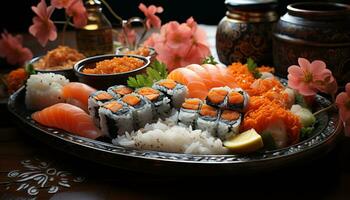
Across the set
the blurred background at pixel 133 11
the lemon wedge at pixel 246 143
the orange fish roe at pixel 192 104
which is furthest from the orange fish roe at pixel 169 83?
the blurred background at pixel 133 11

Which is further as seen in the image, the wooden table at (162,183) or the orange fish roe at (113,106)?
the orange fish roe at (113,106)

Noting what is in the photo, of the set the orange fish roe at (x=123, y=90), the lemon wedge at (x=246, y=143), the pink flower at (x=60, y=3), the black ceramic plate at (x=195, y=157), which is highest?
the pink flower at (x=60, y=3)

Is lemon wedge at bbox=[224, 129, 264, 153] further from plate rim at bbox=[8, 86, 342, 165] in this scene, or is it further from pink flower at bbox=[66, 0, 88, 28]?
pink flower at bbox=[66, 0, 88, 28]

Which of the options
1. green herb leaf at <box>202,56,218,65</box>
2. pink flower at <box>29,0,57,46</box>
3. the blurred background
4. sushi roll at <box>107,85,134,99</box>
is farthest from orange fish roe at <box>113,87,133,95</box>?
the blurred background

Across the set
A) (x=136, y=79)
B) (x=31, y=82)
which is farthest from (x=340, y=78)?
(x=31, y=82)

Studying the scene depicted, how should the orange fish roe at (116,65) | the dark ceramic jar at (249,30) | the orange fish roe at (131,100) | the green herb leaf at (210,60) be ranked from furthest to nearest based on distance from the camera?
the dark ceramic jar at (249,30)
the green herb leaf at (210,60)
the orange fish roe at (116,65)
the orange fish roe at (131,100)

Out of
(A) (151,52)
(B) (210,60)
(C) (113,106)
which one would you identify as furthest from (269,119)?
(A) (151,52)

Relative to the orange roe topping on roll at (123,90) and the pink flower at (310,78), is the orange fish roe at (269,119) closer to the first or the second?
the pink flower at (310,78)
